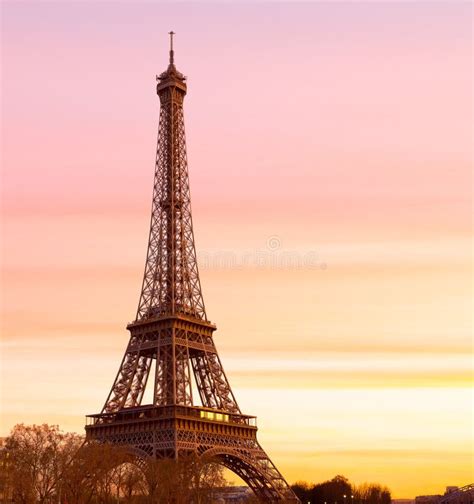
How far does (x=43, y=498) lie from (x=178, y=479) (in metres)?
17.6

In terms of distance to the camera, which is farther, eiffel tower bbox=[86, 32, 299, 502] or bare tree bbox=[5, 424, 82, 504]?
eiffel tower bbox=[86, 32, 299, 502]

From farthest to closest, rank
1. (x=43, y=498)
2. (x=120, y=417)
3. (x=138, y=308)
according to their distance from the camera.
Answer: (x=138, y=308), (x=120, y=417), (x=43, y=498)

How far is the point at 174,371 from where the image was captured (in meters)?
103

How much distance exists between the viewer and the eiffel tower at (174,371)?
100 metres

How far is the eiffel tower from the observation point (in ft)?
328

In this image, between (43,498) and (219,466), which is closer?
(43,498)

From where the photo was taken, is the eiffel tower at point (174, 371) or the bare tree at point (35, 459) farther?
the eiffel tower at point (174, 371)

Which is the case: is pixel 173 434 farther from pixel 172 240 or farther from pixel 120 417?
pixel 172 240

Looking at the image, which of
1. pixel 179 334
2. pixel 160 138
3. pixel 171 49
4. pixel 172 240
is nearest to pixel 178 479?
pixel 179 334

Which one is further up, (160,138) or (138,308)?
(160,138)

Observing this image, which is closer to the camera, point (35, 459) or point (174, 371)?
point (35, 459)

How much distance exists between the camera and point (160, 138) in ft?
390

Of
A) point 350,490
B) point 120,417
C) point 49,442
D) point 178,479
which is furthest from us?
point 350,490

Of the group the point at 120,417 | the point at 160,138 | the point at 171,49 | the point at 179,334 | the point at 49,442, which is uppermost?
the point at 171,49
